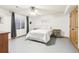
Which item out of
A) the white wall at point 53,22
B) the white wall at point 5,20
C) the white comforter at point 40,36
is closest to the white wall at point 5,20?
the white wall at point 5,20

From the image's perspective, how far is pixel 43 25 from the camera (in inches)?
330

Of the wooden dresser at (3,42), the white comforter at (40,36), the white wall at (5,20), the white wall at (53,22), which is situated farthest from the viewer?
the white wall at (53,22)

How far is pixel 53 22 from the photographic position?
317 inches

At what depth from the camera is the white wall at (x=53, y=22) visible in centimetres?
761

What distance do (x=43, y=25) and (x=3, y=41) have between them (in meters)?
5.95

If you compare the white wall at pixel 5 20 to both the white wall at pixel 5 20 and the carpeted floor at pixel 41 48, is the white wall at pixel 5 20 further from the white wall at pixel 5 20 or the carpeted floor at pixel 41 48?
the carpeted floor at pixel 41 48

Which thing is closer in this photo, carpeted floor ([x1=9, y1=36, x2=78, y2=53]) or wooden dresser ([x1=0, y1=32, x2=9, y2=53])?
wooden dresser ([x1=0, y1=32, x2=9, y2=53])

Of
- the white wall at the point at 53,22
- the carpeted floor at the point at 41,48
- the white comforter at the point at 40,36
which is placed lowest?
the carpeted floor at the point at 41,48

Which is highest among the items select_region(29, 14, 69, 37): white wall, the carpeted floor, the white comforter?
select_region(29, 14, 69, 37): white wall

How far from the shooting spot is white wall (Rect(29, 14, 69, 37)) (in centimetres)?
761

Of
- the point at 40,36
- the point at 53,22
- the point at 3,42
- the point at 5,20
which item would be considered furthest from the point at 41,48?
the point at 53,22

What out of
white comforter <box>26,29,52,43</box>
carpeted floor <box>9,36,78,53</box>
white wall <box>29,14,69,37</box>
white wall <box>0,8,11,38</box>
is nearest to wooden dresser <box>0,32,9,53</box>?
carpeted floor <box>9,36,78,53</box>

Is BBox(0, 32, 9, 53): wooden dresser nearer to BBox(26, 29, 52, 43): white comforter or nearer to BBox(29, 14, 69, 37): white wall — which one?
BBox(26, 29, 52, 43): white comforter

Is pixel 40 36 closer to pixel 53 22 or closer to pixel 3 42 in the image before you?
pixel 3 42
